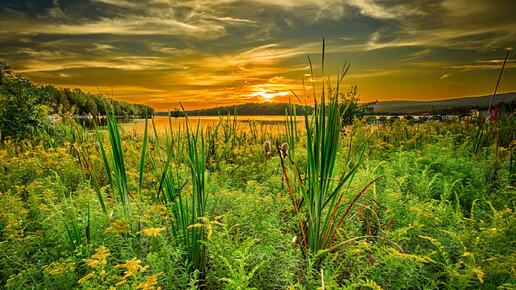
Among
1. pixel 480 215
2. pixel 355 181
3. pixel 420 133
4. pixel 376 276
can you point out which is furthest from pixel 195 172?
pixel 420 133

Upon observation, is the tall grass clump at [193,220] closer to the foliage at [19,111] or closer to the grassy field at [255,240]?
the grassy field at [255,240]

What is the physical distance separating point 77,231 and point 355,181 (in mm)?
2853

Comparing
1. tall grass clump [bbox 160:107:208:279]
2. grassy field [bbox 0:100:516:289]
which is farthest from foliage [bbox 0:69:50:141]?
tall grass clump [bbox 160:107:208:279]

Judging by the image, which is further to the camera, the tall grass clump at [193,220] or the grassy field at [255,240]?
the tall grass clump at [193,220]

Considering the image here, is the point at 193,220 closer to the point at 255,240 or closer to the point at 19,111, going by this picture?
the point at 255,240

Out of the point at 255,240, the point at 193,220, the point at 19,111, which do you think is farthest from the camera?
the point at 19,111

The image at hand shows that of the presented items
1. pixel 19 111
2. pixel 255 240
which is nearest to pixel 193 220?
pixel 255 240

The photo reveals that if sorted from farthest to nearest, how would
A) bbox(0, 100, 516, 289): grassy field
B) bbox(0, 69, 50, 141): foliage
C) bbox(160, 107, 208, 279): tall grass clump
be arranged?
1. bbox(0, 69, 50, 141): foliage
2. bbox(160, 107, 208, 279): tall grass clump
3. bbox(0, 100, 516, 289): grassy field

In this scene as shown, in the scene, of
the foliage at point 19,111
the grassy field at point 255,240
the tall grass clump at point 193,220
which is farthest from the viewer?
the foliage at point 19,111

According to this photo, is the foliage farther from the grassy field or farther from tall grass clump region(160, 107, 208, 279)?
tall grass clump region(160, 107, 208, 279)

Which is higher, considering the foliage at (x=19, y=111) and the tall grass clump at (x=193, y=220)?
the foliage at (x=19, y=111)

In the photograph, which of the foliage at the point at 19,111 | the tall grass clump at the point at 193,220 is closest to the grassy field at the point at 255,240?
the tall grass clump at the point at 193,220

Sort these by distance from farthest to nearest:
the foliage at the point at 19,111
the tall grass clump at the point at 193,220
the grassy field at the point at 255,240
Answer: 1. the foliage at the point at 19,111
2. the tall grass clump at the point at 193,220
3. the grassy field at the point at 255,240

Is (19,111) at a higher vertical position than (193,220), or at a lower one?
higher
